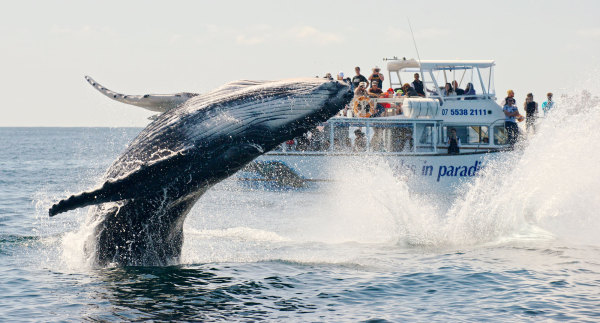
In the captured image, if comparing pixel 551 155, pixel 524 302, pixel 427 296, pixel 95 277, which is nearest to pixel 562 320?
pixel 524 302

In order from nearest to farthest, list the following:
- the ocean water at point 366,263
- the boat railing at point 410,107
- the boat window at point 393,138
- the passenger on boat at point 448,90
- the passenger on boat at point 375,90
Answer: the ocean water at point 366,263
the boat railing at point 410,107
the boat window at point 393,138
the passenger on boat at point 375,90
the passenger on boat at point 448,90

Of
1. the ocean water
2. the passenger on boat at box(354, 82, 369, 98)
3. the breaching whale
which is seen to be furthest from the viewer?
the passenger on boat at box(354, 82, 369, 98)

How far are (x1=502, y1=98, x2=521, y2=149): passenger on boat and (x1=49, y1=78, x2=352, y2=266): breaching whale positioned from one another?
23246 millimetres

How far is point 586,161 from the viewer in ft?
68.4

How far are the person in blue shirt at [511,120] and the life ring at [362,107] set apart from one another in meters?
5.74

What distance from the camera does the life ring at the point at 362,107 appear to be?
29.6 metres

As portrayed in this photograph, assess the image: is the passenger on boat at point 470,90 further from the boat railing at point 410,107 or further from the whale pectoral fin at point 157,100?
the whale pectoral fin at point 157,100

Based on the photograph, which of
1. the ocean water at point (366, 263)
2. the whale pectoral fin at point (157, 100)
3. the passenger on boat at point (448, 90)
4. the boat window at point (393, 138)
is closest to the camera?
the whale pectoral fin at point (157, 100)

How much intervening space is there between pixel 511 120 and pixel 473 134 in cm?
166

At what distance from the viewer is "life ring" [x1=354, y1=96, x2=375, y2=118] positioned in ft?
97.2

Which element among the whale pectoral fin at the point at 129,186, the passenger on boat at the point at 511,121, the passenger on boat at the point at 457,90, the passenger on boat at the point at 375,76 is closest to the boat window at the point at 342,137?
the passenger on boat at the point at 375,76

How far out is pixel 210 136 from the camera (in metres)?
8.96

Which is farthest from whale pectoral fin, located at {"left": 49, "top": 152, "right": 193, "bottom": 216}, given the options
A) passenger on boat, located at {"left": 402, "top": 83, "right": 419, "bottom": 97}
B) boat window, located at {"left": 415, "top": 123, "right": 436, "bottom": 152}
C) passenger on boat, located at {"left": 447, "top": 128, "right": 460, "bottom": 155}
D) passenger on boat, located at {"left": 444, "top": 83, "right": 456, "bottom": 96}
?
passenger on boat, located at {"left": 444, "top": 83, "right": 456, "bottom": 96}

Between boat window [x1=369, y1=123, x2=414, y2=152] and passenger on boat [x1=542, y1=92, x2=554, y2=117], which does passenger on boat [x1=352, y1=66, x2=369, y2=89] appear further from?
passenger on boat [x1=542, y1=92, x2=554, y2=117]
